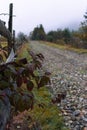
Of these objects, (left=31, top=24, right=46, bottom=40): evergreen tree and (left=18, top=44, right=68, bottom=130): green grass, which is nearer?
(left=18, top=44, right=68, bottom=130): green grass

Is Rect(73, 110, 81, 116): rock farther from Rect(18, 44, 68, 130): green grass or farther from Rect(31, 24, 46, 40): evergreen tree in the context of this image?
Rect(31, 24, 46, 40): evergreen tree

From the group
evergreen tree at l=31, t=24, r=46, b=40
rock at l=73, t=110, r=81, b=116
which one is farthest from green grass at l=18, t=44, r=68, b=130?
evergreen tree at l=31, t=24, r=46, b=40

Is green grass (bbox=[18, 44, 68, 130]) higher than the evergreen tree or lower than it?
higher

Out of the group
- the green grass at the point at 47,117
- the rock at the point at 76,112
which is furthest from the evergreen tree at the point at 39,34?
→ the green grass at the point at 47,117

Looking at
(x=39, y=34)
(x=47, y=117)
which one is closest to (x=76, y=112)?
(x=47, y=117)

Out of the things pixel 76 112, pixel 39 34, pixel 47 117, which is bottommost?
pixel 39 34

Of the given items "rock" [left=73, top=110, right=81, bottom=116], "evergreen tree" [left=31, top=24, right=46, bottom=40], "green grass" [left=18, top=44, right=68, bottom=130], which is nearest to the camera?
"green grass" [left=18, top=44, right=68, bottom=130]

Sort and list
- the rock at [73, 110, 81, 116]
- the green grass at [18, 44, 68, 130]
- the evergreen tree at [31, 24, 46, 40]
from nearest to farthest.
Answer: the green grass at [18, 44, 68, 130]
the rock at [73, 110, 81, 116]
the evergreen tree at [31, 24, 46, 40]

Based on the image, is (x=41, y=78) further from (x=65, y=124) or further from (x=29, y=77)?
(x=65, y=124)

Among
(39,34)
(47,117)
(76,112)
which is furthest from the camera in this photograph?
(39,34)

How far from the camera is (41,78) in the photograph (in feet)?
11.2

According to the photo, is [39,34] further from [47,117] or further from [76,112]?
[47,117]

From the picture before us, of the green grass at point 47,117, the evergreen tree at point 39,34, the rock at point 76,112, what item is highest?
the green grass at point 47,117

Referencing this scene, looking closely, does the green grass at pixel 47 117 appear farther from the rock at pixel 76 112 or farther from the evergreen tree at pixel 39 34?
the evergreen tree at pixel 39 34
